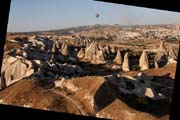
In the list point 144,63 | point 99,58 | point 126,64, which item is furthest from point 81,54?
point 144,63

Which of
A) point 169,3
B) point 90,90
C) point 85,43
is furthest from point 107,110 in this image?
point 169,3

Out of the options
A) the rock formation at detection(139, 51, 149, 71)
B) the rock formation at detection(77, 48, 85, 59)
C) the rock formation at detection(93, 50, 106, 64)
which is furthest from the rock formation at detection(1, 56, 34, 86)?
the rock formation at detection(139, 51, 149, 71)

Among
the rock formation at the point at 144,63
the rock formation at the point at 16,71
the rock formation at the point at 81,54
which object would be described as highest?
the rock formation at the point at 81,54

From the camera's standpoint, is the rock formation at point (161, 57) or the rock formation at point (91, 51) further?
the rock formation at point (161, 57)

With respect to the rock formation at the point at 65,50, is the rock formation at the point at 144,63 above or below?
below

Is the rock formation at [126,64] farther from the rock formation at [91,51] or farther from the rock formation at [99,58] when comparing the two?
the rock formation at [91,51]

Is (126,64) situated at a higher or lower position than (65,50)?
lower

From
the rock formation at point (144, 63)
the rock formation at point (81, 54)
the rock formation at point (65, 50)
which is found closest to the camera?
the rock formation at point (81, 54)

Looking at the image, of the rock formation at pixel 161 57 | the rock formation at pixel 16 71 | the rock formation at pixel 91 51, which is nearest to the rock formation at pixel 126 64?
the rock formation at pixel 91 51

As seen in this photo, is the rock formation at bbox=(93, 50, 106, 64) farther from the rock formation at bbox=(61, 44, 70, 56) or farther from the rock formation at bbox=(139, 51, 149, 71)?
the rock formation at bbox=(139, 51, 149, 71)

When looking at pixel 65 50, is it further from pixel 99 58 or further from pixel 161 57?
pixel 161 57

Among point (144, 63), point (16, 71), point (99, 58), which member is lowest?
point (16, 71)
